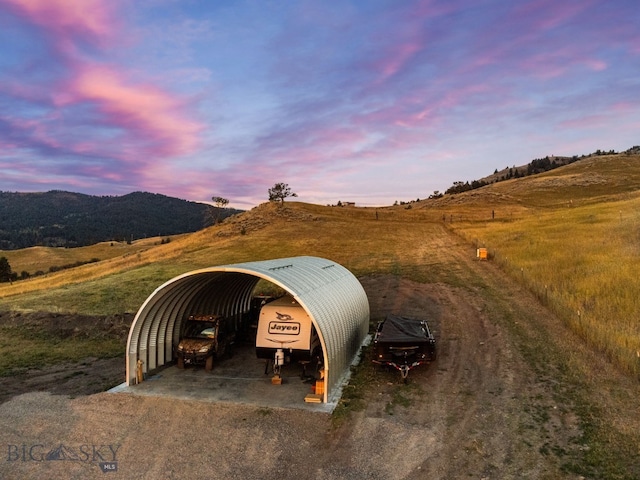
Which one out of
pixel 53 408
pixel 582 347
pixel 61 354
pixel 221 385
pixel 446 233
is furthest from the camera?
pixel 446 233

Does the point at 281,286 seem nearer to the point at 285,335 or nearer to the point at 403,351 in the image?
the point at 285,335

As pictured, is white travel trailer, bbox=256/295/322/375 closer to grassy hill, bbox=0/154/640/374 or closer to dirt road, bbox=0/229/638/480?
dirt road, bbox=0/229/638/480

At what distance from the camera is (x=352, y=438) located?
12609 millimetres

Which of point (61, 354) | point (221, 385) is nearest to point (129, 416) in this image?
point (221, 385)

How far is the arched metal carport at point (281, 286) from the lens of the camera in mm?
15844

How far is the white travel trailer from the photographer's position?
55.8 feet

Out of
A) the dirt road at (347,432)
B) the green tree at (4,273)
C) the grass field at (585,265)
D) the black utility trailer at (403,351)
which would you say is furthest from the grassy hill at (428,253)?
the green tree at (4,273)

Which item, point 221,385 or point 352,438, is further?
point 221,385

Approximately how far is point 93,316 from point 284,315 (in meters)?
16.6

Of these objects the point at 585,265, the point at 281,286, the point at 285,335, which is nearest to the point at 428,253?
the point at 585,265

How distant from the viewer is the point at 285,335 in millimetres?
17203

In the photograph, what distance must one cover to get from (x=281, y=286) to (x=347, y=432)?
17.1ft

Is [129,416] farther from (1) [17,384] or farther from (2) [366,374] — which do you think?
(2) [366,374]

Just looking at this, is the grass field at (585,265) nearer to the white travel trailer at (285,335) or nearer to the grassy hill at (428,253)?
the grassy hill at (428,253)
